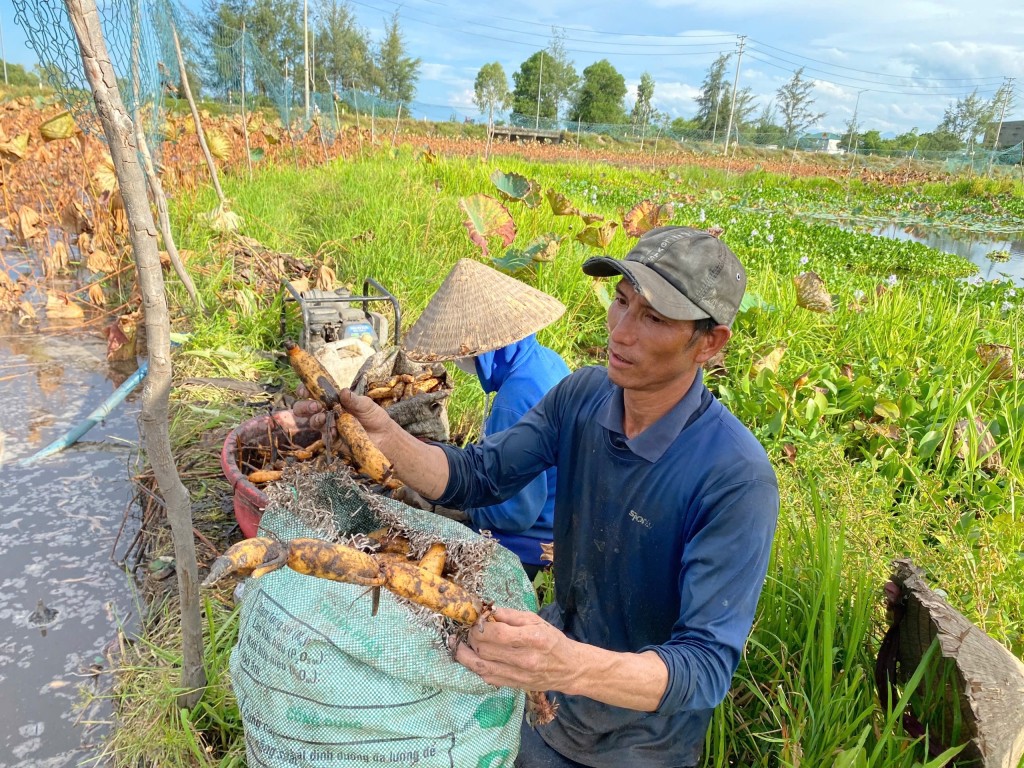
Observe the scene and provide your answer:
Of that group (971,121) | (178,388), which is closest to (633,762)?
(178,388)

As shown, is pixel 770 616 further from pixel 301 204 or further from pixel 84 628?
pixel 301 204

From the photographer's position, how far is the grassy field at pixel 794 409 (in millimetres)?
1592

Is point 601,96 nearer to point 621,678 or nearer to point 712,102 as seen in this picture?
point 712,102

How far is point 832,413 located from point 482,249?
2791mm

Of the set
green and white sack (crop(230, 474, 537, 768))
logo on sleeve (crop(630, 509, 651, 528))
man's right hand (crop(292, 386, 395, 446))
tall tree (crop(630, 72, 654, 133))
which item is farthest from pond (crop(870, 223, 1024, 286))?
tall tree (crop(630, 72, 654, 133))

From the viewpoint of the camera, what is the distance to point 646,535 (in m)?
1.36

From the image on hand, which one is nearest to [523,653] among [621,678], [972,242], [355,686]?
[621,678]

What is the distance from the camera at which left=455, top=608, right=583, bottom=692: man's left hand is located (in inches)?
38.6

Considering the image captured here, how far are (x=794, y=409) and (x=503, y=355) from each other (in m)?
1.76

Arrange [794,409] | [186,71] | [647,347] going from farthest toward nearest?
[186,71] → [794,409] → [647,347]

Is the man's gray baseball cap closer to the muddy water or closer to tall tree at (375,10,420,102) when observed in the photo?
the muddy water

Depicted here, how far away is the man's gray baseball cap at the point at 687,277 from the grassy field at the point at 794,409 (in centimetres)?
73

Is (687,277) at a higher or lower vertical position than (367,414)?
higher

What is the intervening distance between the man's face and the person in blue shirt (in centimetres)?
63
